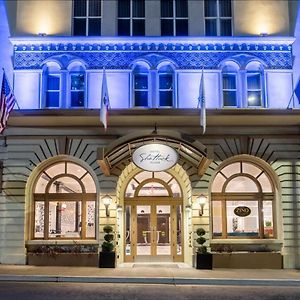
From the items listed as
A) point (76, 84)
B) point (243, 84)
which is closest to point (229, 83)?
point (243, 84)

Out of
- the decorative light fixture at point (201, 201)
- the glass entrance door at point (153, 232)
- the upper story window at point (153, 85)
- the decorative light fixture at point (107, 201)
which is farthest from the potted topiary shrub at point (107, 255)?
the upper story window at point (153, 85)

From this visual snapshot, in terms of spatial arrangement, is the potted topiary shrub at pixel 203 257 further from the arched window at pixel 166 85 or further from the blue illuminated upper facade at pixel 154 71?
the arched window at pixel 166 85

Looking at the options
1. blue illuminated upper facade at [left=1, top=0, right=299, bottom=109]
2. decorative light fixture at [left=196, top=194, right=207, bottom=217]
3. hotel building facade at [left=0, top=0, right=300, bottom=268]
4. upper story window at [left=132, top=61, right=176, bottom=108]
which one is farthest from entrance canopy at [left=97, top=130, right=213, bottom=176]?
upper story window at [left=132, top=61, right=176, bottom=108]

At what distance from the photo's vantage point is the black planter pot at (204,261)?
20.0m

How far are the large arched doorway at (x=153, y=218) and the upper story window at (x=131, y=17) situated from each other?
639 centimetres

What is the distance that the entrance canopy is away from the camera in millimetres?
18453

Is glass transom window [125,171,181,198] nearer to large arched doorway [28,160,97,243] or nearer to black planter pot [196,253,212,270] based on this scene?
large arched doorway [28,160,97,243]

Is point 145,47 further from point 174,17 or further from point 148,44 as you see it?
point 174,17

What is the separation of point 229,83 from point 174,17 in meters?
3.99

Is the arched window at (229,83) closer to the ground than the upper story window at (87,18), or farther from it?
closer to the ground

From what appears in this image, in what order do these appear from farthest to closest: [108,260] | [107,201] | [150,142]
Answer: [107,201], [108,260], [150,142]

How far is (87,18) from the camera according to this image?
23109mm

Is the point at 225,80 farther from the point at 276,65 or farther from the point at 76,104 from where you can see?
the point at 76,104

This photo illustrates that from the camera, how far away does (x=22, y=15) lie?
74.7ft
